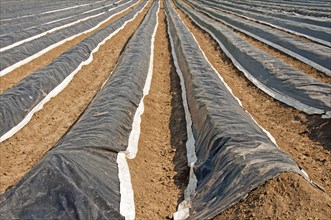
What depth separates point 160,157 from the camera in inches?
248

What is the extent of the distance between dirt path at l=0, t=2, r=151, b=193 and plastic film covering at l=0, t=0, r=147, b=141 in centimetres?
21

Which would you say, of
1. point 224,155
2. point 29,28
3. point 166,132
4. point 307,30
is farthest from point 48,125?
point 307,30

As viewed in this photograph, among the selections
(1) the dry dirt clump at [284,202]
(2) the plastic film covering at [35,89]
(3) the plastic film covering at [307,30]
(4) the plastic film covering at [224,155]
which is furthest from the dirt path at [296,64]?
(2) the plastic film covering at [35,89]

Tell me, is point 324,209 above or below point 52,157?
below

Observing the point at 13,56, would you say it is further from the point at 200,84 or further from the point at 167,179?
the point at 167,179

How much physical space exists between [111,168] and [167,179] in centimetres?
90

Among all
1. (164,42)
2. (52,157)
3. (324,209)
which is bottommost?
(164,42)

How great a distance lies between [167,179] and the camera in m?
5.58

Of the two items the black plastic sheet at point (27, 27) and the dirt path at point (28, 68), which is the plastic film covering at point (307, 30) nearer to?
the dirt path at point (28, 68)

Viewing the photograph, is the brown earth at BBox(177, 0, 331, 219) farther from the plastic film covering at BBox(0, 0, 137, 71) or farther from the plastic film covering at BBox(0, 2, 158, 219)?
the plastic film covering at BBox(0, 0, 137, 71)

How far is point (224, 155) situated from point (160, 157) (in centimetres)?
152

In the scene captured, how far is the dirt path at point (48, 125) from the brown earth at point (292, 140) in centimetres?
360

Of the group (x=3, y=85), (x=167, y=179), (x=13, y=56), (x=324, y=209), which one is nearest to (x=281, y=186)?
(x=324, y=209)

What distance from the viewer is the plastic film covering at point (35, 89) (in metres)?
7.68
